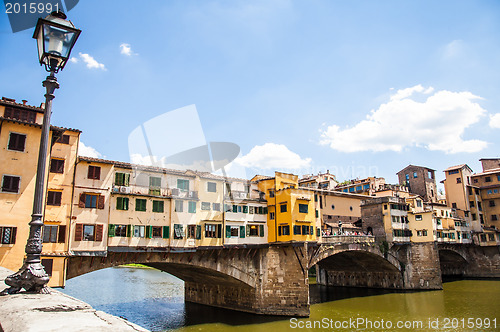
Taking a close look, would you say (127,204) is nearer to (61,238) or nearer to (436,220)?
(61,238)

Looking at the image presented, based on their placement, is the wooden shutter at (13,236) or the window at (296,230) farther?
the window at (296,230)

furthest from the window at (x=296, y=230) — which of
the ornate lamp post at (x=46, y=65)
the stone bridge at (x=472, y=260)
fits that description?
the stone bridge at (x=472, y=260)

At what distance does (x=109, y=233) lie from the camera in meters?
29.2

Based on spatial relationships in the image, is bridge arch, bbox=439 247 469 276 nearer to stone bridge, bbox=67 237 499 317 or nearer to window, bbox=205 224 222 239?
stone bridge, bbox=67 237 499 317

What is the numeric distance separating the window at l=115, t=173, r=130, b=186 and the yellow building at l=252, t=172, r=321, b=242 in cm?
1672

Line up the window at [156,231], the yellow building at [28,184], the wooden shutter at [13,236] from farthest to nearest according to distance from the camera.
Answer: the window at [156,231]
the yellow building at [28,184]
the wooden shutter at [13,236]

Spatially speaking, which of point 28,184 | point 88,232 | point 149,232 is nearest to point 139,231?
point 149,232

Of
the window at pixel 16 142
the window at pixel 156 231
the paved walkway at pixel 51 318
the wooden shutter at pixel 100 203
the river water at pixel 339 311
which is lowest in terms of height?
the river water at pixel 339 311

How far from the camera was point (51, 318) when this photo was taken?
4.42 metres

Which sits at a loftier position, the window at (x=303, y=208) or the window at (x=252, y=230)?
the window at (x=303, y=208)

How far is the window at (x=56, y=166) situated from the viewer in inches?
1068

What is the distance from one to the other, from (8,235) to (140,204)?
11.0m

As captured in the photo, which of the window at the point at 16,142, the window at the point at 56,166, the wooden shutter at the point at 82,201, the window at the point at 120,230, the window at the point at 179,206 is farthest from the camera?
the window at the point at 179,206

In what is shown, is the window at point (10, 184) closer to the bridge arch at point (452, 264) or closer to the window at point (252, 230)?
the window at point (252, 230)
